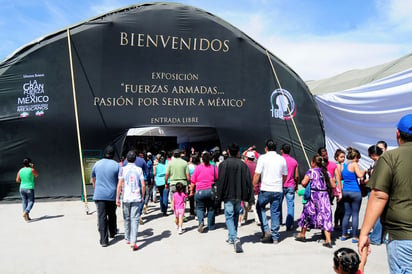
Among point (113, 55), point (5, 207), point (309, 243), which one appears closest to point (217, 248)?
point (309, 243)

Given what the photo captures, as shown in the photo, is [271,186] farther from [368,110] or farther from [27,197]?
[368,110]

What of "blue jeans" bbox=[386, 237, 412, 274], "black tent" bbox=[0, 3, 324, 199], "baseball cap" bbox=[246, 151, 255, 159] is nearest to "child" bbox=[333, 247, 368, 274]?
"blue jeans" bbox=[386, 237, 412, 274]

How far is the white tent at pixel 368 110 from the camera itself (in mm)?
10625

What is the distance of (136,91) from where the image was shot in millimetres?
11258

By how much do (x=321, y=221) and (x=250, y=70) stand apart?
7265 mm

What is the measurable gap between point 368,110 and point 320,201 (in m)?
6.99

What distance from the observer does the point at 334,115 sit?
12.9 meters

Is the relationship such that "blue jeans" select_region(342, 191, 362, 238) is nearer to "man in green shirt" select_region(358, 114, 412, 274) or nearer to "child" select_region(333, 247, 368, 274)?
"man in green shirt" select_region(358, 114, 412, 274)

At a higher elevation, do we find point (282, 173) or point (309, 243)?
point (282, 173)

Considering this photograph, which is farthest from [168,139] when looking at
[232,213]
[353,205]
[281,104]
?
[353,205]

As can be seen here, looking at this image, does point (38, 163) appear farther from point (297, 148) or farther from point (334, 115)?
point (334, 115)

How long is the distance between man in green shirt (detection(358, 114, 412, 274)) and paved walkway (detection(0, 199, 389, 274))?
95.2 inches

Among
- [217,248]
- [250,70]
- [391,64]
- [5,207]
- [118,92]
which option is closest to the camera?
[217,248]

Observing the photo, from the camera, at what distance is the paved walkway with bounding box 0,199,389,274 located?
4863 millimetres
